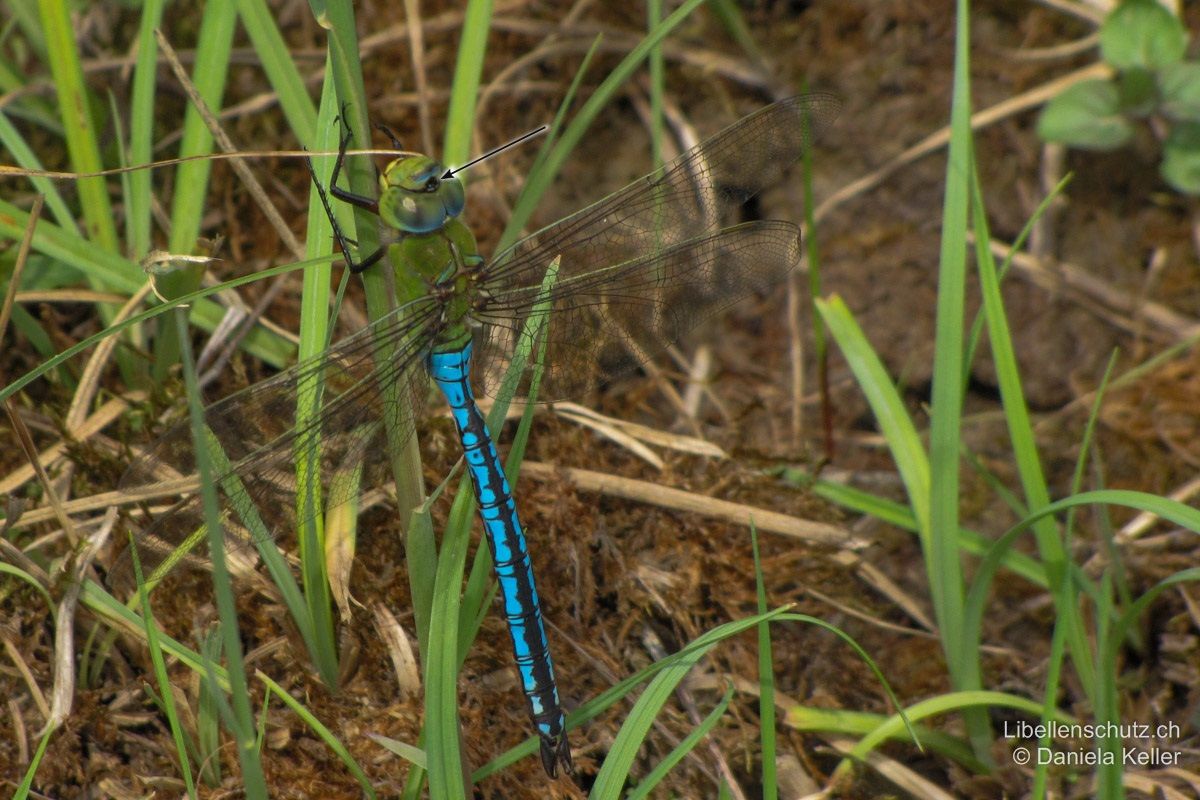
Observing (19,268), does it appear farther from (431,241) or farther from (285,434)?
(431,241)

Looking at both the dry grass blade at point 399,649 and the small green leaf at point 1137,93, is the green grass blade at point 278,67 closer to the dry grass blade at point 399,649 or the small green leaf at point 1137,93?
the dry grass blade at point 399,649

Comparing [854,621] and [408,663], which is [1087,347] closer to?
[854,621]

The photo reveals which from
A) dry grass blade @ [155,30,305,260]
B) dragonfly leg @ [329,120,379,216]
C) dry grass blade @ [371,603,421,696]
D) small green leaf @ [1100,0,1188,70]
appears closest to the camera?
dragonfly leg @ [329,120,379,216]

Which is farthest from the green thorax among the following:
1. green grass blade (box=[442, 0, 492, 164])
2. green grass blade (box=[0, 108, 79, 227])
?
green grass blade (box=[0, 108, 79, 227])

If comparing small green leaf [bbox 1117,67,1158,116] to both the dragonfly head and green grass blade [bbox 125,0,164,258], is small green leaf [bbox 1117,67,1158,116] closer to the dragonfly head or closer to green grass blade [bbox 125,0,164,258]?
the dragonfly head

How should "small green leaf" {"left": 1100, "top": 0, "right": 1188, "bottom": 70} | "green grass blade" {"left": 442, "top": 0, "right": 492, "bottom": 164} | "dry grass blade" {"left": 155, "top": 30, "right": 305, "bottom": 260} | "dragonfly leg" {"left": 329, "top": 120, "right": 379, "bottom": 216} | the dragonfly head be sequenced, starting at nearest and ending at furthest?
1. "dragonfly leg" {"left": 329, "top": 120, "right": 379, "bottom": 216}
2. the dragonfly head
3. "dry grass blade" {"left": 155, "top": 30, "right": 305, "bottom": 260}
4. "green grass blade" {"left": 442, "top": 0, "right": 492, "bottom": 164}
5. "small green leaf" {"left": 1100, "top": 0, "right": 1188, "bottom": 70}

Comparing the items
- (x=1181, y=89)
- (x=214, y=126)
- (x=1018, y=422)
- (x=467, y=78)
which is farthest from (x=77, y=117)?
(x=1181, y=89)
